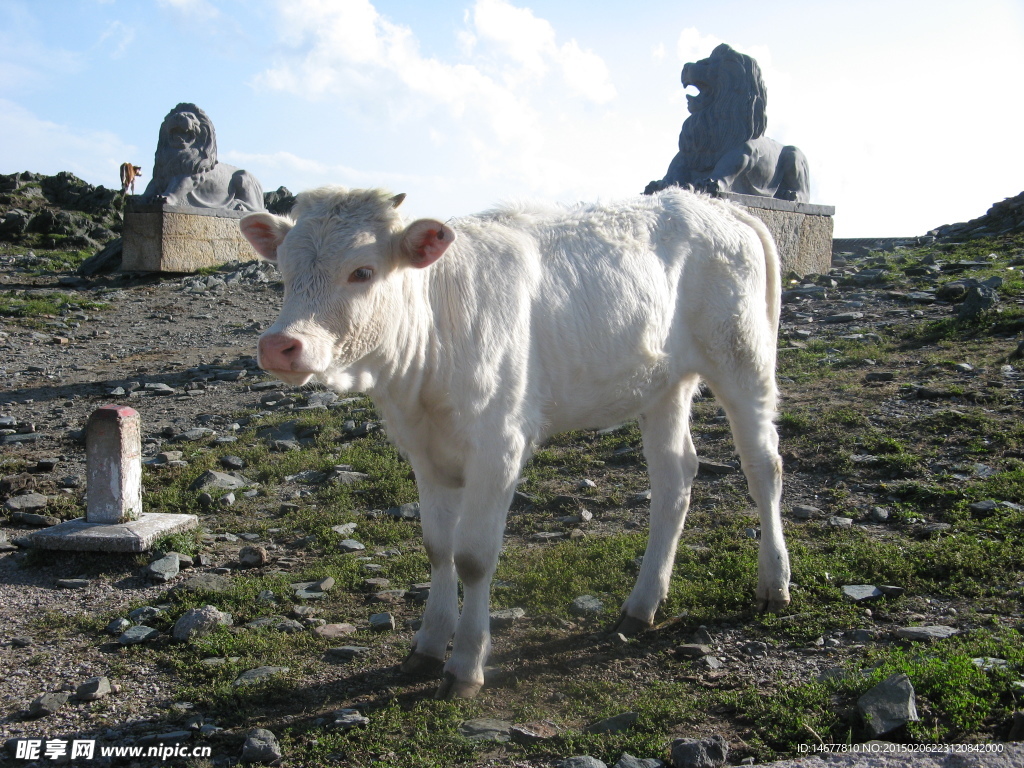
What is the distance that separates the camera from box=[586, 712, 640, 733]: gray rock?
3.60 meters

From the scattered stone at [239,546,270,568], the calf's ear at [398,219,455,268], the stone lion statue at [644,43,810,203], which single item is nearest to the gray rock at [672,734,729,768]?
the calf's ear at [398,219,455,268]

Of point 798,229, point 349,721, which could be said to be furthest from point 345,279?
point 798,229

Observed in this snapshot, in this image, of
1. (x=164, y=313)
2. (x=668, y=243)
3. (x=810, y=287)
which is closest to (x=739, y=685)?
(x=668, y=243)

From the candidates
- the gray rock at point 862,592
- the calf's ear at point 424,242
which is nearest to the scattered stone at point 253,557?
the calf's ear at point 424,242

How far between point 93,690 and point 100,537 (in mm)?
1945

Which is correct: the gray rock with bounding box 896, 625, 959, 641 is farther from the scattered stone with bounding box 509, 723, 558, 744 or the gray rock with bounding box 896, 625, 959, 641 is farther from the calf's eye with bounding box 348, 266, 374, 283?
the calf's eye with bounding box 348, 266, 374, 283

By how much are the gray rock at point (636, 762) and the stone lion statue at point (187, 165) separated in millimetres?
19348

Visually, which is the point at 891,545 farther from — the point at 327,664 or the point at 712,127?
the point at 712,127

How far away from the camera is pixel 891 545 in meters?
5.38

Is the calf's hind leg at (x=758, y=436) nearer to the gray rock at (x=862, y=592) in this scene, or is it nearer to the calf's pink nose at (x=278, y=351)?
the gray rock at (x=862, y=592)

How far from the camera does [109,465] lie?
233 inches

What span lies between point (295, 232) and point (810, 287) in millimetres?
12484

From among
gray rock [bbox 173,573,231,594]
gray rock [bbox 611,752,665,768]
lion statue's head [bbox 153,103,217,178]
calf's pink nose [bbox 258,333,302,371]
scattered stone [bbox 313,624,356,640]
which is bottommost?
scattered stone [bbox 313,624,356,640]

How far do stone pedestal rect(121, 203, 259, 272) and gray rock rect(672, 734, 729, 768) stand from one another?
18.4 m
